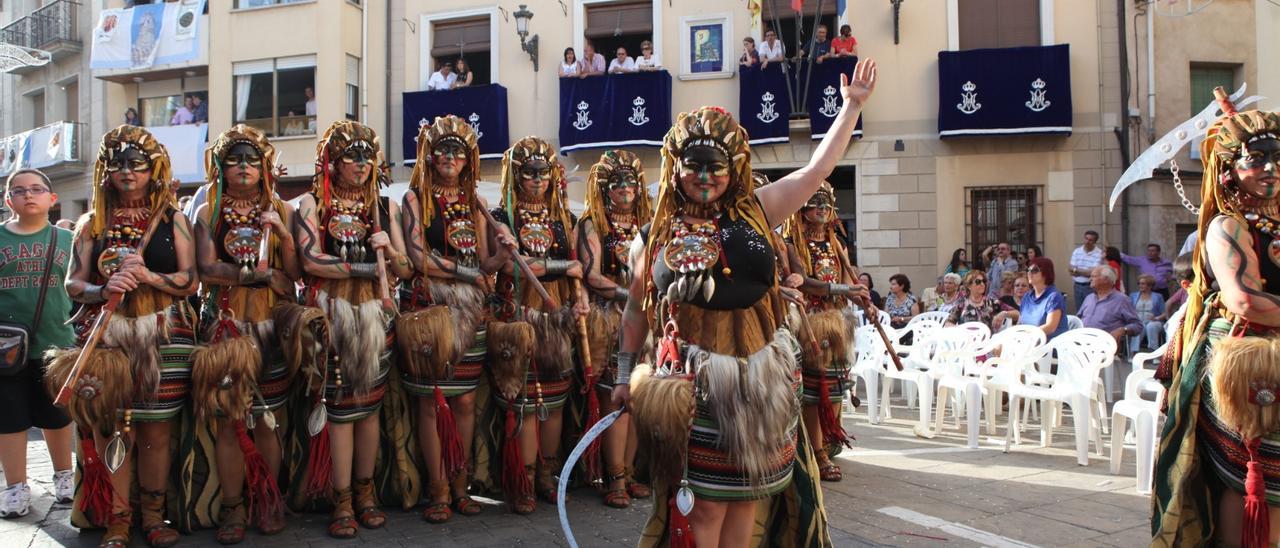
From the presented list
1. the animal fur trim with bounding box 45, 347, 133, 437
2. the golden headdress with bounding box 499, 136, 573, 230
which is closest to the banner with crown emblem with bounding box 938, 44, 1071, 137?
the golden headdress with bounding box 499, 136, 573, 230

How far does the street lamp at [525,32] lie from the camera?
17469mm

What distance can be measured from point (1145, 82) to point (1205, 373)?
13439mm

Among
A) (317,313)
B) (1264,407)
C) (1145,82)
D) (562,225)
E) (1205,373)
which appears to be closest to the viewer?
(1264,407)

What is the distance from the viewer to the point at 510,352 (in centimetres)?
530

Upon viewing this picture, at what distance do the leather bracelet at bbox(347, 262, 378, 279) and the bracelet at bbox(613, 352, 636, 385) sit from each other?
1.93m

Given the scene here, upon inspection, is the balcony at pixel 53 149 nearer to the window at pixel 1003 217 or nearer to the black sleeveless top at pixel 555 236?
the window at pixel 1003 217

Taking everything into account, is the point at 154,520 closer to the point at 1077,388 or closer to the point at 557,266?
the point at 557,266

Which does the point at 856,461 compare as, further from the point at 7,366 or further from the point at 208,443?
the point at 7,366

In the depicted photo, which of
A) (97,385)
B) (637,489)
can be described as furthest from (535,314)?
(97,385)

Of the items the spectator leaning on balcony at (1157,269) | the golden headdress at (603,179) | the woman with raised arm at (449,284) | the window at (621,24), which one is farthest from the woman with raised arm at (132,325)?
the window at (621,24)

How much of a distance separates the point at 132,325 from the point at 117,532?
104cm

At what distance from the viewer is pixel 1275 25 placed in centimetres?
1537

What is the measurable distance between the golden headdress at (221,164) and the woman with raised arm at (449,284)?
0.73 m

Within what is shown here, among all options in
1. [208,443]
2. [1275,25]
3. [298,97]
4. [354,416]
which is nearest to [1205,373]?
[354,416]
